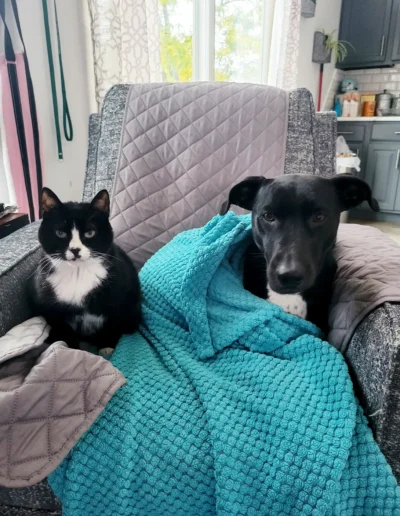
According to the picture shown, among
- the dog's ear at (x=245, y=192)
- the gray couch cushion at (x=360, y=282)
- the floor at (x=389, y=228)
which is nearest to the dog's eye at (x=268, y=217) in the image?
the dog's ear at (x=245, y=192)

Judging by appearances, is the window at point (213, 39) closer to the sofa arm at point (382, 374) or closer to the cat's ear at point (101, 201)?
the cat's ear at point (101, 201)

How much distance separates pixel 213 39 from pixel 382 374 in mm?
2786

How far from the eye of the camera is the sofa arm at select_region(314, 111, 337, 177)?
1.41 meters

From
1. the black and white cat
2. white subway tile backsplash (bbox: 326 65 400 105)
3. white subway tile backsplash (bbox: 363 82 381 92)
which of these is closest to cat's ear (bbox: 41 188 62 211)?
the black and white cat

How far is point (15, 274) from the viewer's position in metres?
0.96

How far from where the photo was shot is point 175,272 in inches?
39.7

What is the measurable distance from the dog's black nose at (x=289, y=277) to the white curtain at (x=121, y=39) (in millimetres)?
1495

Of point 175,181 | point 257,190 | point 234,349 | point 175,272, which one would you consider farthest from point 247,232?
point 175,181

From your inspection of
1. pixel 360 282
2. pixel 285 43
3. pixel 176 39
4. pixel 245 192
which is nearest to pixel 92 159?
pixel 245 192

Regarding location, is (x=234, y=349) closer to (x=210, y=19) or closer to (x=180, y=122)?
(x=180, y=122)

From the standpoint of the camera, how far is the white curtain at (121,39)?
1.80 meters

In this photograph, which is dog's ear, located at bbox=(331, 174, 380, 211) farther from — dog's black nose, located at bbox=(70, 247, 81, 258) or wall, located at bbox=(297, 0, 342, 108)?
wall, located at bbox=(297, 0, 342, 108)

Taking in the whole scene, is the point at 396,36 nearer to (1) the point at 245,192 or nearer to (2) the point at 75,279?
(1) the point at 245,192

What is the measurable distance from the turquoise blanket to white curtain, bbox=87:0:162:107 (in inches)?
57.6
